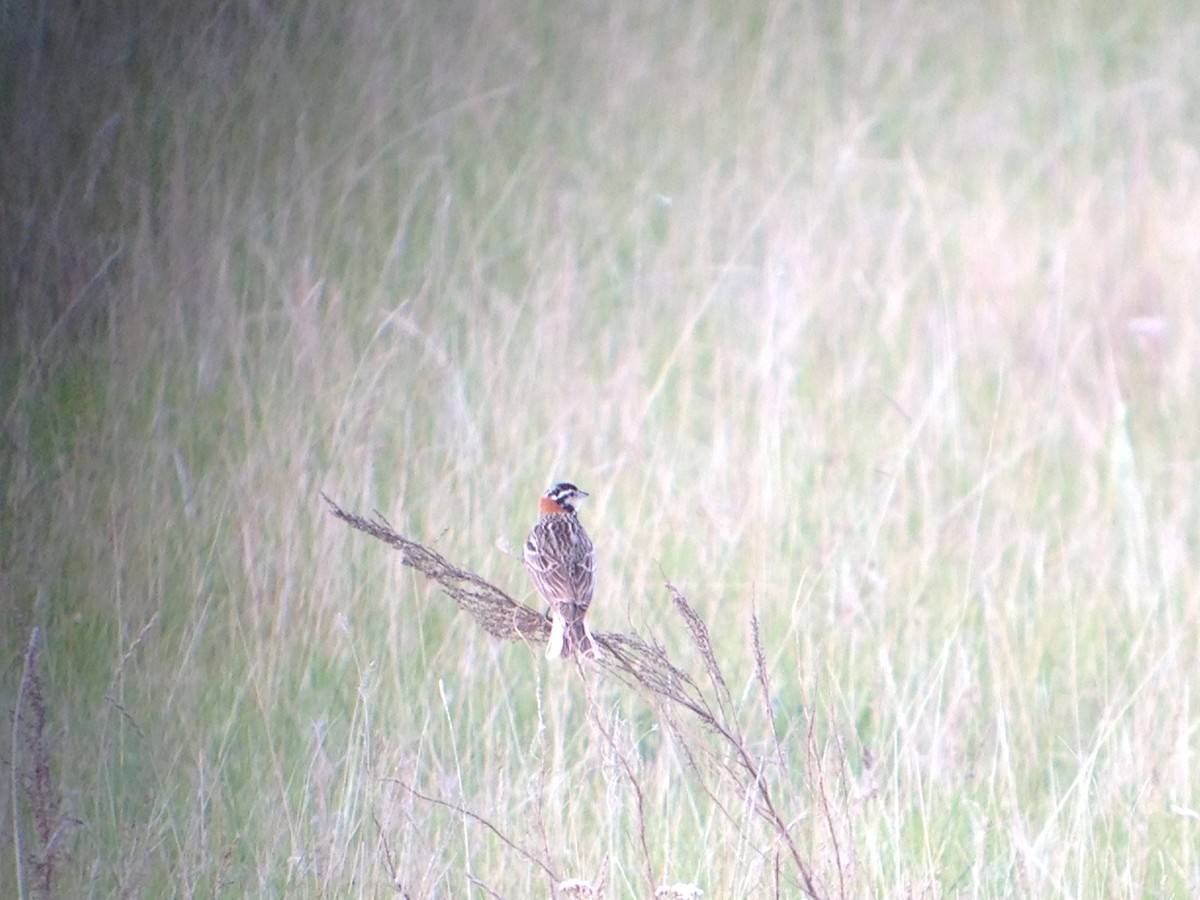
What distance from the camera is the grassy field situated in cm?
332

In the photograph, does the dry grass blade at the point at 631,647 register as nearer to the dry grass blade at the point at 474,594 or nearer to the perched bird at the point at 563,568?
the dry grass blade at the point at 474,594

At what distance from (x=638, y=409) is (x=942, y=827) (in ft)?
7.42

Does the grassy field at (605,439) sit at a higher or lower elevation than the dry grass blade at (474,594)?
higher

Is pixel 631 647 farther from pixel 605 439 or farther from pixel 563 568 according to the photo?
pixel 605 439

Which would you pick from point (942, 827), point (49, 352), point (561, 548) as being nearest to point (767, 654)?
point (942, 827)

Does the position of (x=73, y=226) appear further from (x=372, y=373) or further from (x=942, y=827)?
(x=942, y=827)

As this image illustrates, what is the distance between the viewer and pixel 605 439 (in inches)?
208

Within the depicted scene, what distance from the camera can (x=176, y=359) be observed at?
5.43 metres

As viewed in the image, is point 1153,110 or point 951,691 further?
point 1153,110

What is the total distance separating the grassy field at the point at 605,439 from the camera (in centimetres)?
332

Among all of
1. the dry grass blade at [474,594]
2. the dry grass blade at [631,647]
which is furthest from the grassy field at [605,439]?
the dry grass blade at [474,594]

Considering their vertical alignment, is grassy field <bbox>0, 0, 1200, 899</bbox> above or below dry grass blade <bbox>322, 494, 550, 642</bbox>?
above

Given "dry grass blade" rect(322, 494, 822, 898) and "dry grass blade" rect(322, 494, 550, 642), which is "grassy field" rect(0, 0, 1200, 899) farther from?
"dry grass blade" rect(322, 494, 550, 642)

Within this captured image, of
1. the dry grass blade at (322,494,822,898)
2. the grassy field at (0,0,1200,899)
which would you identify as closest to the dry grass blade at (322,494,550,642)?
the dry grass blade at (322,494,822,898)
